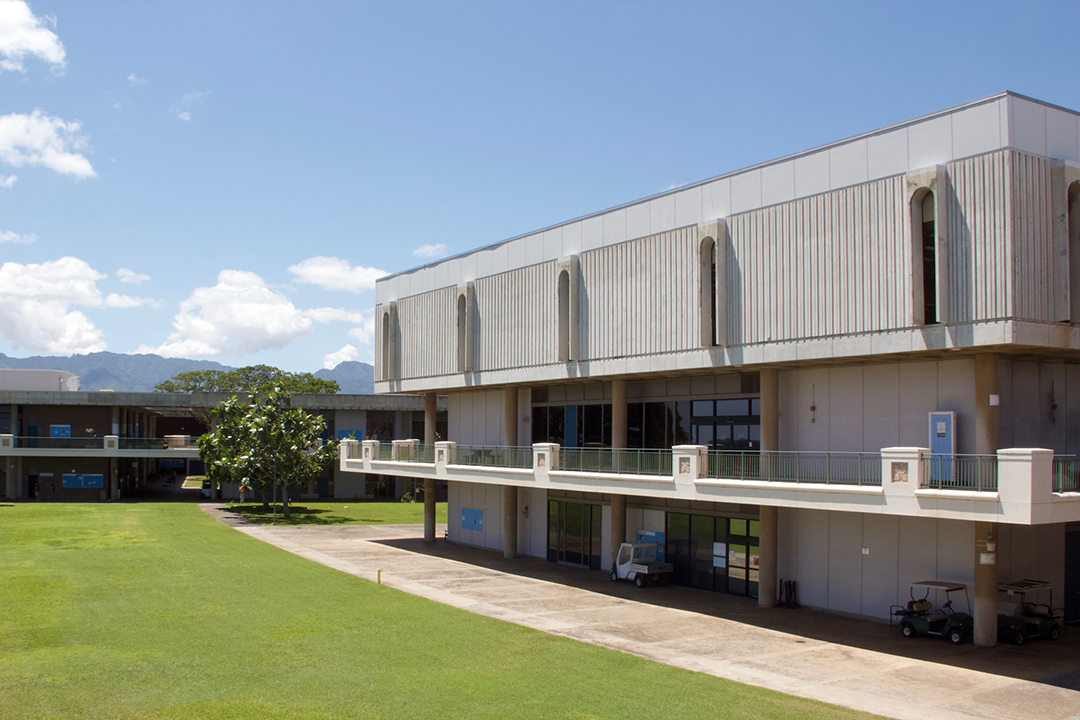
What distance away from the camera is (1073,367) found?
953 inches

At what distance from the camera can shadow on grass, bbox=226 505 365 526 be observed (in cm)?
5169

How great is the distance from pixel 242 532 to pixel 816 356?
3260cm

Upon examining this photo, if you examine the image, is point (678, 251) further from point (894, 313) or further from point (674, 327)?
point (894, 313)

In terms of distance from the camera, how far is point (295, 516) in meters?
54.7

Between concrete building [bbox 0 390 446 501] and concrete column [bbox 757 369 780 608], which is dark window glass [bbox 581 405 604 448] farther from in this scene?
concrete building [bbox 0 390 446 501]

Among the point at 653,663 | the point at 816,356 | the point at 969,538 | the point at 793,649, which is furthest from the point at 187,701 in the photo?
the point at 969,538

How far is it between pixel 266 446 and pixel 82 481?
20.9 m

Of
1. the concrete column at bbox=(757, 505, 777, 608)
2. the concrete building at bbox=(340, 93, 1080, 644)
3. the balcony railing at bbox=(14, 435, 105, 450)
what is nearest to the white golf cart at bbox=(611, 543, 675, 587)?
the concrete building at bbox=(340, 93, 1080, 644)

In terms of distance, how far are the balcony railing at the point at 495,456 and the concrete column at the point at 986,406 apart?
17235 mm

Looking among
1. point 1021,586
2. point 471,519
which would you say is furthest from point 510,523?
point 1021,586

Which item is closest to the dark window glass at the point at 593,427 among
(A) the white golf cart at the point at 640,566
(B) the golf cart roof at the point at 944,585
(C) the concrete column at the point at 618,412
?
(C) the concrete column at the point at 618,412

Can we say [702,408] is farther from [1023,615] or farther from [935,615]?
[1023,615]

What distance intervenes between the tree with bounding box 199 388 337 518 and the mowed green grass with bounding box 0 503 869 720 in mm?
23082

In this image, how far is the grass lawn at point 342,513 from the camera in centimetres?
5262
